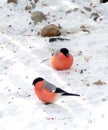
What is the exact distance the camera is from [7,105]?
8.00 metres

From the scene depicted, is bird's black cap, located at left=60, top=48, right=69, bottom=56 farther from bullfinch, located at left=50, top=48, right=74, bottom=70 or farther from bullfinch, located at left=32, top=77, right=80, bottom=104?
bullfinch, located at left=32, top=77, right=80, bottom=104

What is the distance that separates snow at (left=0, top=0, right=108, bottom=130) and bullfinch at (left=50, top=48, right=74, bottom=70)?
131 mm

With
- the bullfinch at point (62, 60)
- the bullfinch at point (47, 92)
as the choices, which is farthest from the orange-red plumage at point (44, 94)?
the bullfinch at point (62, 60)

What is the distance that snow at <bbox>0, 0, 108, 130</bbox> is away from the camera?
7.37m

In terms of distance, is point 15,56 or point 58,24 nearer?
point 15,56

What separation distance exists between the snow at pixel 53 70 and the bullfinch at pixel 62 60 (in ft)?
0.43

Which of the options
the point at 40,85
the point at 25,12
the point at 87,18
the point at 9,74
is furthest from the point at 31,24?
the point at 40,85

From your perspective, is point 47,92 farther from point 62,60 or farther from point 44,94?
point 62,60

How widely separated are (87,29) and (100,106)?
13.9ft

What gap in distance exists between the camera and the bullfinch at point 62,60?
930 centimetres

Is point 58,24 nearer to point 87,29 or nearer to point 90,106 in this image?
point 87,29

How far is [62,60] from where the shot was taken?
30.7 ft

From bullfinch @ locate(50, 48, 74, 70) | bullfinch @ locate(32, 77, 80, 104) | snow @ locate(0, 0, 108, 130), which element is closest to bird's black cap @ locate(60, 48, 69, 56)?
bullfinch @ locate(50, 48, 74, 70)

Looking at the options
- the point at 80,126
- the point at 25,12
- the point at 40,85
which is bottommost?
the point at 80,126
